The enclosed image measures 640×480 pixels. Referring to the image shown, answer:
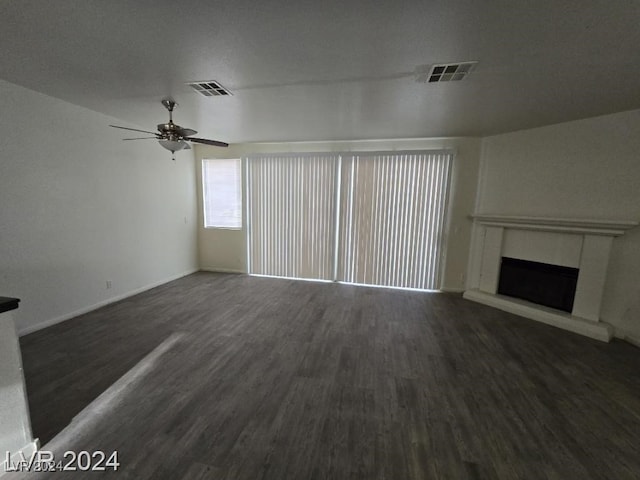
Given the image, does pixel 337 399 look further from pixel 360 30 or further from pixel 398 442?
pixel 360 30

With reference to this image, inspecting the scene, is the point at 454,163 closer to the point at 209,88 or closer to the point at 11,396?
the point at 209,88

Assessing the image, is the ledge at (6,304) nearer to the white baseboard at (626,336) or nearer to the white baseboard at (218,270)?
the white baseboard at (218,270)

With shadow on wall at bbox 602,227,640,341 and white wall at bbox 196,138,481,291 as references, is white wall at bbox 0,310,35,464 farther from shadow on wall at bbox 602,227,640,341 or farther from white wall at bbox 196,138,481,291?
shadow on wall at bbox 602,227,640,341

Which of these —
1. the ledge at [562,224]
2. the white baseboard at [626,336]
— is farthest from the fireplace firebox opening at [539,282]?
the ledge at [562,224]

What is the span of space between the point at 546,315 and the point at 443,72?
358cm

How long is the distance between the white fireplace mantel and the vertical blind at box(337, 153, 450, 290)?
0.69 metres

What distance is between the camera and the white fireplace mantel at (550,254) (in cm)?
321

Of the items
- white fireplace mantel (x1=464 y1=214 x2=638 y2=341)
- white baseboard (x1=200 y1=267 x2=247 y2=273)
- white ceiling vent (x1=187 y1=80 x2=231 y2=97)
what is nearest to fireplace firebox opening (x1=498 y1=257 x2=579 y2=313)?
white fireplace mantel (x1=464 y1=214 x2=638 y2=341)

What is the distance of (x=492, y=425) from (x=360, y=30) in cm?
293

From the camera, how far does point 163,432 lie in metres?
1.71

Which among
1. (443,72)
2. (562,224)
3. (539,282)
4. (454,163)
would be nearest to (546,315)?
(539,282)

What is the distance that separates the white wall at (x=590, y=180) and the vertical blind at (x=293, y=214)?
3.03m

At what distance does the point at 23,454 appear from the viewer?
148cm

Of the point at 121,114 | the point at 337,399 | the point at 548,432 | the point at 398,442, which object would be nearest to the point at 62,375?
the point at 337,399
